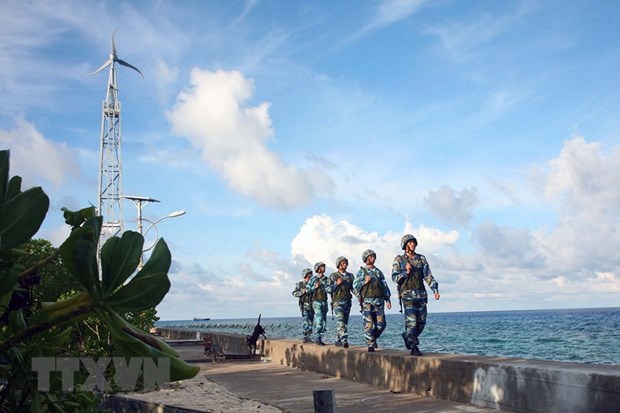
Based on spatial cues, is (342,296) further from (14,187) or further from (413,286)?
(14,187)

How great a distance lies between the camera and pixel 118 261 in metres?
1.74

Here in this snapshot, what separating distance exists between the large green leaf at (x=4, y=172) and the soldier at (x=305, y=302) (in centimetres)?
1580

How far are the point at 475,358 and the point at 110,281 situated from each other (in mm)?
8717

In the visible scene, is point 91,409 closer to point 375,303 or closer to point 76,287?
point 375,303

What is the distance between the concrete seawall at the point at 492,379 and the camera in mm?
6582

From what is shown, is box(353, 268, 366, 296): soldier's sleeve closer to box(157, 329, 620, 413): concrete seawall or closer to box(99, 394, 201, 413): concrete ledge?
box(157, 329, 620, 413): concrete seawall

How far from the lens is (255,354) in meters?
19.8

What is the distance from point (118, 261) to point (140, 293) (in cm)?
11

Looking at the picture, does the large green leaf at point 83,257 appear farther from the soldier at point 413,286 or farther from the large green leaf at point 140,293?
the soldier at point 413,286

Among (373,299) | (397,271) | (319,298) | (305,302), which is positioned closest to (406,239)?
(397,271)

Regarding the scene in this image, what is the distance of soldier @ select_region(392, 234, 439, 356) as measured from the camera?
10750 millimetres

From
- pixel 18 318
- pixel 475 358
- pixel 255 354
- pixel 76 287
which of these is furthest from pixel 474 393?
pixel 255 354

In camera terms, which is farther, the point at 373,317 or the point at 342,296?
the point at 342,296

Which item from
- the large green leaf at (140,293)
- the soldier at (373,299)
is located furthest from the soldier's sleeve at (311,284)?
the large green leaf at (140,293)
